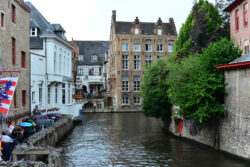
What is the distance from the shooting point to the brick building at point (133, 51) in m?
53.3

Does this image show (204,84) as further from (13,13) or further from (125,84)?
(125,84)

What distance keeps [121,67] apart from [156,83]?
25.3m

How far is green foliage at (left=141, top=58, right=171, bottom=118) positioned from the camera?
27.3 metres

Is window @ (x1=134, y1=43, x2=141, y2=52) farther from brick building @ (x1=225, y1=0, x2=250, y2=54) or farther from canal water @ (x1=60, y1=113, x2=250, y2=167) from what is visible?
canal water @ (x1=60, y1=113, x2=250, y2=167)

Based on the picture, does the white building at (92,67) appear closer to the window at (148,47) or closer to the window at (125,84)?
the window at (125,84)

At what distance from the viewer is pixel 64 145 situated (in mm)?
20828

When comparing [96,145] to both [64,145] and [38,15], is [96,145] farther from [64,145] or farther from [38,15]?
[38,15]

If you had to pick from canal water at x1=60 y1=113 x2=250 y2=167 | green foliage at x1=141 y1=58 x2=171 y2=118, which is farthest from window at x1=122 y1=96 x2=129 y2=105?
canal water at x1=60 y1=113 x2=250 y2=167

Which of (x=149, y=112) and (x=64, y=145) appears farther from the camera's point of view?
(x=149, y=112)

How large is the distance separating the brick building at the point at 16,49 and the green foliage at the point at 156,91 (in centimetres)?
1124

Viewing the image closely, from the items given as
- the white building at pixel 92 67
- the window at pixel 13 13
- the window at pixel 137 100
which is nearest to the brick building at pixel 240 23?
the window at pixel 13 13

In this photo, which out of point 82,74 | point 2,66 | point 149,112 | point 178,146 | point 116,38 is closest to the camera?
point 2,66

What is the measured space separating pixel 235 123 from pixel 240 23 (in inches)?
425

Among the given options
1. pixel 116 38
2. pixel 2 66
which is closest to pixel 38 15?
pixel 2 66
